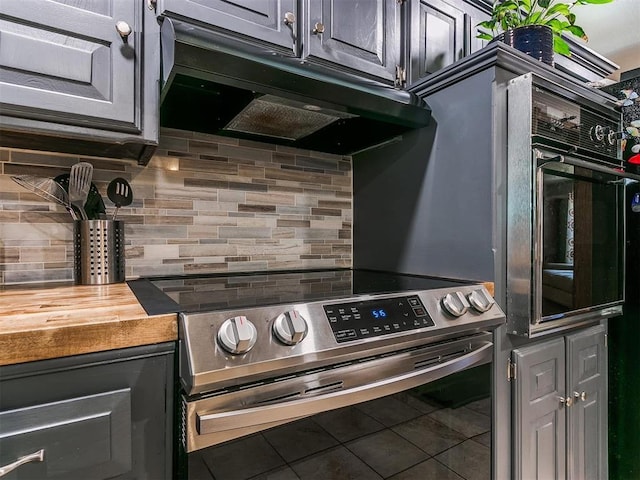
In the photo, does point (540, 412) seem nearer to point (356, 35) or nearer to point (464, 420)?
point (464, 420)

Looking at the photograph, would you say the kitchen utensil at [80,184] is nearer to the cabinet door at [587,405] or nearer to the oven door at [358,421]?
the oven door at [358,421]

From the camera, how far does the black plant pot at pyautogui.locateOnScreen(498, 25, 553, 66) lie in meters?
1.21

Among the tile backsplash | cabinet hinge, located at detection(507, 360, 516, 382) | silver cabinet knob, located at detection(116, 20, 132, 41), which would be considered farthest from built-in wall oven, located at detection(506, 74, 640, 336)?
silver cabinet knob, located at detection(116, 20, 132, 41)

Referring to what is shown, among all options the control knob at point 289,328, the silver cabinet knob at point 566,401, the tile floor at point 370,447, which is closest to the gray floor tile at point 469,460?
the tile floor at point 370,447

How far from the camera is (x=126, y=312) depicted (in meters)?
0.67

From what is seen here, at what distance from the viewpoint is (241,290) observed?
96 cm

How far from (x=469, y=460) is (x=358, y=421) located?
472mm

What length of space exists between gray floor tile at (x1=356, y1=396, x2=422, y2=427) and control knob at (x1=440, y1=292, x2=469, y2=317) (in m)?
0.26

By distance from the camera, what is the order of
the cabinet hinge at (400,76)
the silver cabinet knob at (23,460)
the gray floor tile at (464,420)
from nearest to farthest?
the silver cabinet knob at (23,460)
the gray floor tile at (464,420)
the cabinet hinge at (400,76)

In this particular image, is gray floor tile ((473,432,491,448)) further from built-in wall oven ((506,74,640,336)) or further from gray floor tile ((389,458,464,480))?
built-in wall oven ((506,74,640,336))

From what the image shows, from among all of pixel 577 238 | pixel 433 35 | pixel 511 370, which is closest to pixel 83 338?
pixel 511 370

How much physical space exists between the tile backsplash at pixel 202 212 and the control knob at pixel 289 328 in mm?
741

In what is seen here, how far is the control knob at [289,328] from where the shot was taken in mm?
677

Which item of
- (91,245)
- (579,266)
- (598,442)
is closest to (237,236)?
(91,245)
